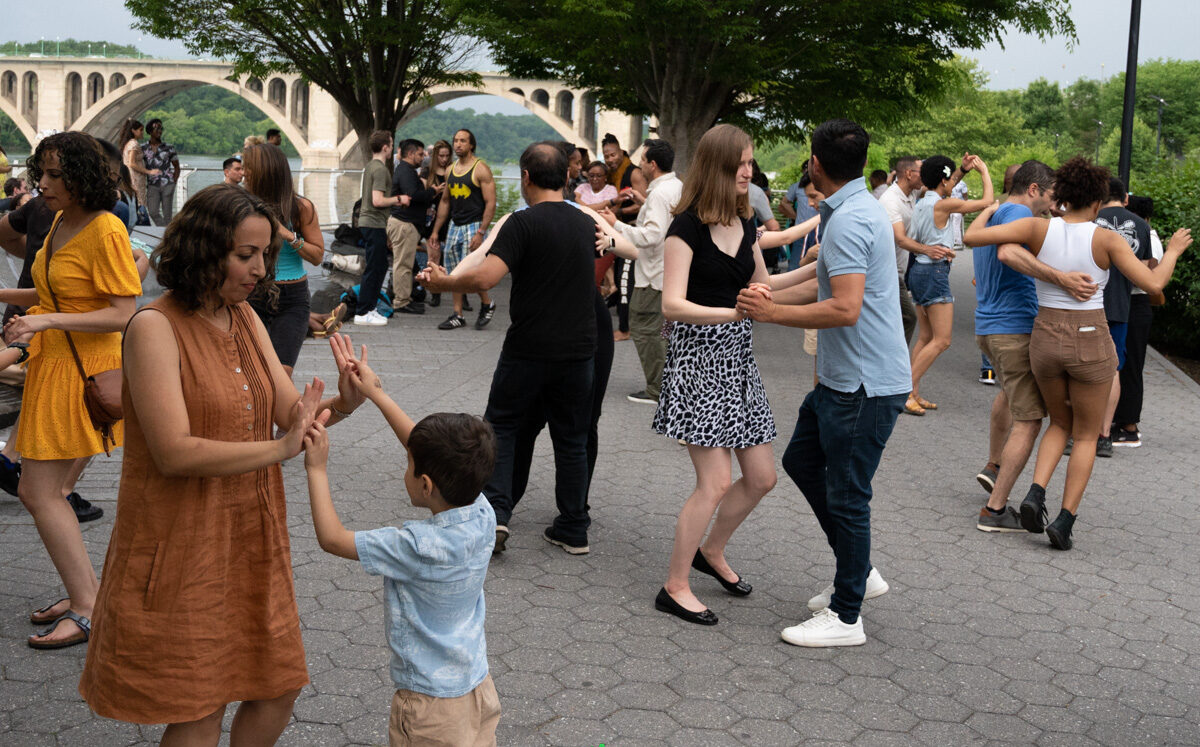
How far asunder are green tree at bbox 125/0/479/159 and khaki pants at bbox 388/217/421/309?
677 cm

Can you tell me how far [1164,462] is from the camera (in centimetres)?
799

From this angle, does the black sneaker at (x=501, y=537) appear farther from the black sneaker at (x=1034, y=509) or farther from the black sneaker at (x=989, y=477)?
the black sneaker at (x=989, y=477)

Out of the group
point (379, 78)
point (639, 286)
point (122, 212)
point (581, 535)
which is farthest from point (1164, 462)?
point (379, 78)

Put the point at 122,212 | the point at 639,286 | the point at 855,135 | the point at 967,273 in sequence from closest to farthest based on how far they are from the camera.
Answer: the point at 855,135 < the point at 122,212 < the point at 639,286 < the point at 967,273

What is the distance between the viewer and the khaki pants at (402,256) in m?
12.9

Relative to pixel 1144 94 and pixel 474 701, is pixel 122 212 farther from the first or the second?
pixel 1144 94

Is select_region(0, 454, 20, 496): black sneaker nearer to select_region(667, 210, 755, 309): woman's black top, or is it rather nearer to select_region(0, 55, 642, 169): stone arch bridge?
select_region(667, 210, 755, 309): woman's black top

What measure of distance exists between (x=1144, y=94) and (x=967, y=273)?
8157cm

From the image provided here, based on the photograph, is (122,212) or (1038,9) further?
(1038,9)

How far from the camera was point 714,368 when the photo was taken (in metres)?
4.68

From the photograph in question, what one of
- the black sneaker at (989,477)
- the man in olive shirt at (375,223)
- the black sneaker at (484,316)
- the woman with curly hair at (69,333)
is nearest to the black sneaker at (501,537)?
the woman with curly hair at (69,333)

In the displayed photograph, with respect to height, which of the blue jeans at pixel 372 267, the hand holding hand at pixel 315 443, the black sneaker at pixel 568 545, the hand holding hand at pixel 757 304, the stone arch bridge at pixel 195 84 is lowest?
the black sneaker at pixel 568 545

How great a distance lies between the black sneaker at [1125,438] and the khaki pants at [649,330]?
328 centimetres

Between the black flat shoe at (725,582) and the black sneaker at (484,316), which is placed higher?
the black sneaker at (484,316)
